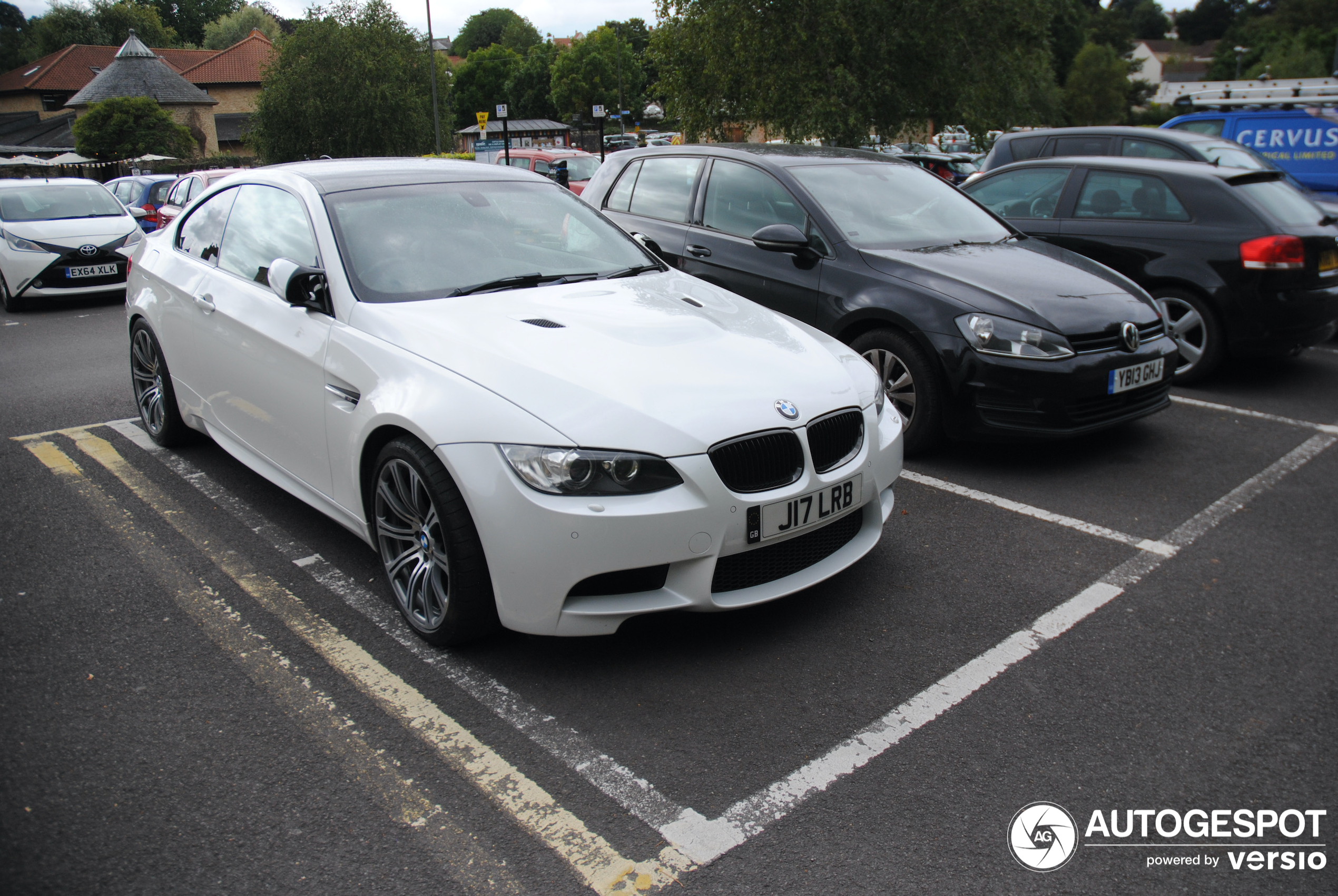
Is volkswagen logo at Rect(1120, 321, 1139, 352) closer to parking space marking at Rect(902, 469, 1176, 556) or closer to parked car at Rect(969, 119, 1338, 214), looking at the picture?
parking space marking at Rect(902, 469, 1176, 556)

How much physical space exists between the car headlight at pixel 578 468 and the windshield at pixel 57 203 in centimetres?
1217

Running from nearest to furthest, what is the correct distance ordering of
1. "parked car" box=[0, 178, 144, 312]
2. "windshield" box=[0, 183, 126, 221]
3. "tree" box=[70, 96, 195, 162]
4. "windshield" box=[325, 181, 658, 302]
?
"windshield" box=[325, 181, 658, 302]
"parked car" box=[0, 178, 144, 312]
"windshield" box=[0, 183, 126, 221]
"tree" box=[70, 96, 195, 162]

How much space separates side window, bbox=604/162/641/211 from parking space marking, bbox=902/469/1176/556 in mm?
2968

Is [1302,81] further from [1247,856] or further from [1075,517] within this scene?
[1247,856]

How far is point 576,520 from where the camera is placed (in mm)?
2758

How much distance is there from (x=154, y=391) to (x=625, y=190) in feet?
11.0

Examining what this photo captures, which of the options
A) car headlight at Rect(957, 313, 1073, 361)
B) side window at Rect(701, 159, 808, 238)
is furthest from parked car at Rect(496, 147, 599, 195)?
car headlight at Rect(957, 313, 1073, 361)

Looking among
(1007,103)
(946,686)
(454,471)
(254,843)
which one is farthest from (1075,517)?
(1007,103)

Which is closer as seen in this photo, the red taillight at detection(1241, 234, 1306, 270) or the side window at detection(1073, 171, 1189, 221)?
the red taillight at detection(1241, 234, 1306, 270)

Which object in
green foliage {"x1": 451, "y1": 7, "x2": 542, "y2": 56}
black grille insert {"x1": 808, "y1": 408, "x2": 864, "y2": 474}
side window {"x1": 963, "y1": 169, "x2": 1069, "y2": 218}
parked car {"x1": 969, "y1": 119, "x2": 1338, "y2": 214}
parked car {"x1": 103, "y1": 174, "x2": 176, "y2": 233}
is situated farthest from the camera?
green foliage {"x1": 451, "y1": 7, "x2": 542, "y2": 56}

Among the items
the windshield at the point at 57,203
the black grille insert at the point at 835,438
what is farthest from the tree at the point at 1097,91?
the black grille insert at the point at 835,438

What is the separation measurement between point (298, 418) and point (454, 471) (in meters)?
1.12

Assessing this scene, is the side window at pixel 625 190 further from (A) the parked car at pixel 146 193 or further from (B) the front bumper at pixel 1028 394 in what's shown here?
(A) the parked car at pixel 146 193

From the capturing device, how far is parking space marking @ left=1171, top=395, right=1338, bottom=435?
232 inches
